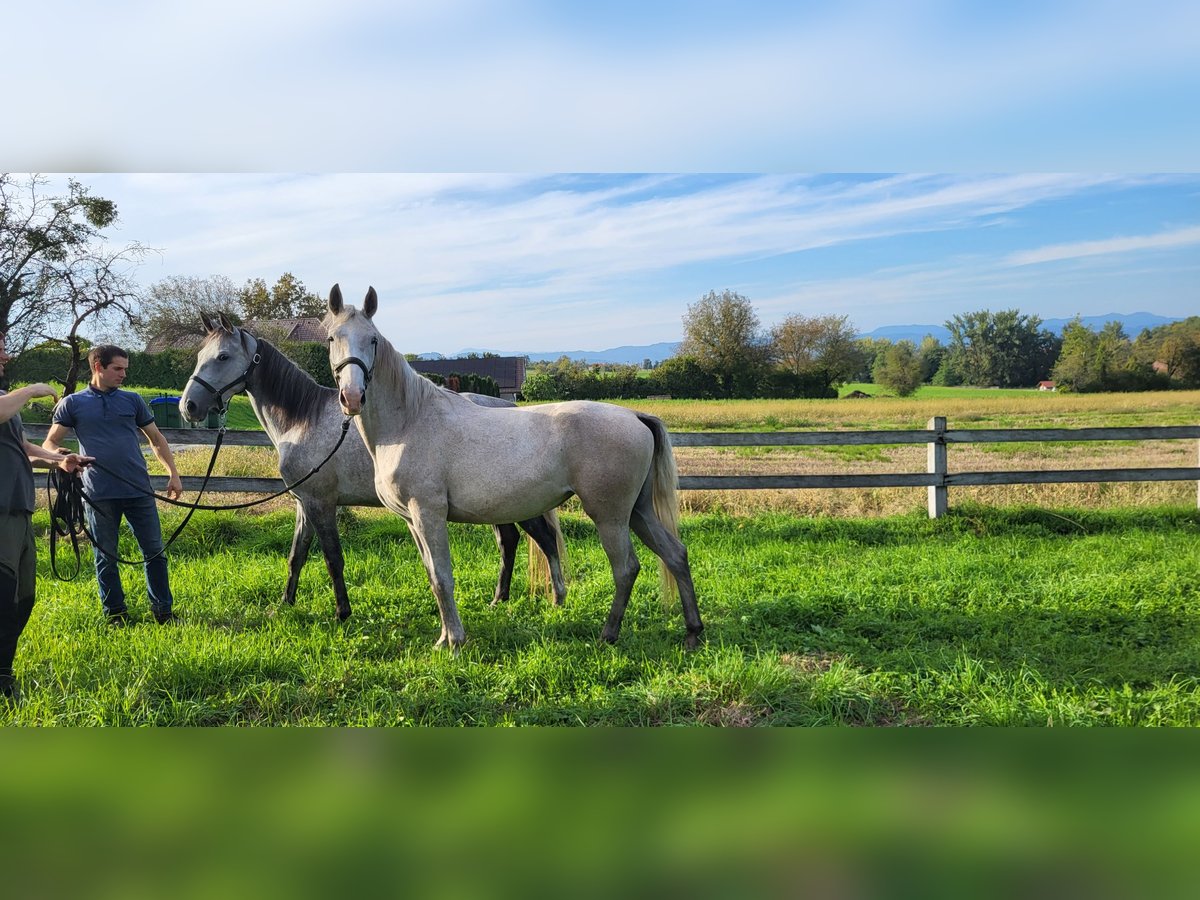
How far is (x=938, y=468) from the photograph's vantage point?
23.5 ft

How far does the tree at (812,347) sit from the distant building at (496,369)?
13849 millimetres

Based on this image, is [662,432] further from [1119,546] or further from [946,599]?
[1119,546]

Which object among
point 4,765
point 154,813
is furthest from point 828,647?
point 4,765

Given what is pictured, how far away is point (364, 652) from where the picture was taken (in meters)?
3.86

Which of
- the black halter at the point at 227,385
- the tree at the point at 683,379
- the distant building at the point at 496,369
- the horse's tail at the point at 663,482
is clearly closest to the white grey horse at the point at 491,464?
the horse's tail at the point at 663,482

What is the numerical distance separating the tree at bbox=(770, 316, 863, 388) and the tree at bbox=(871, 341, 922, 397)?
5087 millimetres

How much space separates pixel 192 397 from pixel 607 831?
3.95m

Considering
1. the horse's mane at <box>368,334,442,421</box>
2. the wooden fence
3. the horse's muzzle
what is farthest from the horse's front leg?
the wooden fence

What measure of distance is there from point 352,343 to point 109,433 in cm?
194

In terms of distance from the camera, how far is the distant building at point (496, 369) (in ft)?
43.9

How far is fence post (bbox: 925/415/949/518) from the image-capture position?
711 centimetres

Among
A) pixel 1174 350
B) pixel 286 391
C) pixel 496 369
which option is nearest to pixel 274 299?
pixel 496 369

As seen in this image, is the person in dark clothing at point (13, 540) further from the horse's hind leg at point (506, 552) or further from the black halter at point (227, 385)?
the horse's hind leg at point (506, 552)

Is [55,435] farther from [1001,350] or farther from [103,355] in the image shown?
[1001,350]
